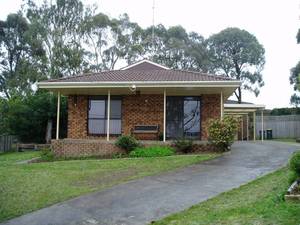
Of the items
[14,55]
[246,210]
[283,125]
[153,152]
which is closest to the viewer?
[246,210]

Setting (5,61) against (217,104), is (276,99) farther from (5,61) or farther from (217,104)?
(5,61)

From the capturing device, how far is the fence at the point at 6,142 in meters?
21.5

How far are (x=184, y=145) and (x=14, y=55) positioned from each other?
3228 cm

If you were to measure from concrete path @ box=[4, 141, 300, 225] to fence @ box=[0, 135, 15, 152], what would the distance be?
49.6 ft

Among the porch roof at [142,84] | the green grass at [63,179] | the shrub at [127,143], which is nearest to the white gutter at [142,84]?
the porch roof at [142,84]

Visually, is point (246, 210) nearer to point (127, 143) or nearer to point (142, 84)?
point (127, 143)

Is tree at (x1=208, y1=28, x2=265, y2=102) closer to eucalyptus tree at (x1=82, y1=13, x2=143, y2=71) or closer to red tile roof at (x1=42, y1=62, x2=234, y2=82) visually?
eucalyptus tree at (x1=82, y1=13, x2=143, y2=71)

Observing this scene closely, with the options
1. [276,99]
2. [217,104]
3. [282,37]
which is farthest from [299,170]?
[276,99]

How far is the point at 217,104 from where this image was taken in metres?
15.9

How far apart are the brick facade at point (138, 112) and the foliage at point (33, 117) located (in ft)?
19.9

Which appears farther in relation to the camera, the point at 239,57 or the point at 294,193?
the point at 239,57

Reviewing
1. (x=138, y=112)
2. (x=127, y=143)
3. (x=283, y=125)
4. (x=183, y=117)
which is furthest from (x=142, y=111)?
(x=283, y=125)

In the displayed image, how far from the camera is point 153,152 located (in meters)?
13.3

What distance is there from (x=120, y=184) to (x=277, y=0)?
7.43 metres
